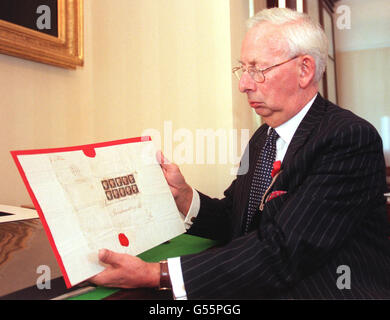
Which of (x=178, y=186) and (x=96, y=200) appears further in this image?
(x=178, y=186)

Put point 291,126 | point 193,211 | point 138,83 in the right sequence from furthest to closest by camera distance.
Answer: point 138,83, point 193,211, point 291,126

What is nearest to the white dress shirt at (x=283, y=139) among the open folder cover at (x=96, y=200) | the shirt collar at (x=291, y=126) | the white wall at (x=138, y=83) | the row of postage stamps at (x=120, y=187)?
the shirt collar at (x=291, y=126)

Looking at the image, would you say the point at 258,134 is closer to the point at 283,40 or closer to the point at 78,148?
the point at 283,40

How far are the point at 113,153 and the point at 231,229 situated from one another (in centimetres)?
62

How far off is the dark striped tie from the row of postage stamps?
45 cm

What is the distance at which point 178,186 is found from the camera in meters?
1.27

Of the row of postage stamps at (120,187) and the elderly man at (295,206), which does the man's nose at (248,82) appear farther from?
the row of postage stamps at (120,187)

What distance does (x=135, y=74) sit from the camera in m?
2.10

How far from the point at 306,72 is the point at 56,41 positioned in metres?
1.24

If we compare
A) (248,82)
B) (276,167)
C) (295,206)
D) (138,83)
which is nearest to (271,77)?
(248,82)

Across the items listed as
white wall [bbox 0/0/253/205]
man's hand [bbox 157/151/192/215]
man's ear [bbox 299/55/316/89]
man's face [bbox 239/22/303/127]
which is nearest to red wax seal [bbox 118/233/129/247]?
man's hand [bbox 157/151/192/215]

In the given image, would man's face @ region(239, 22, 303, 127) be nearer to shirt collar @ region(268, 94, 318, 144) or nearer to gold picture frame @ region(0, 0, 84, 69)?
shirt collar @ region(268, 94, 318, 144)

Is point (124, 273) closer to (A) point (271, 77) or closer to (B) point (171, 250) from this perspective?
(B) point (171, 250)

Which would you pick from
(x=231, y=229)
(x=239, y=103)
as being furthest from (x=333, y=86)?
(x=231, y=229)
